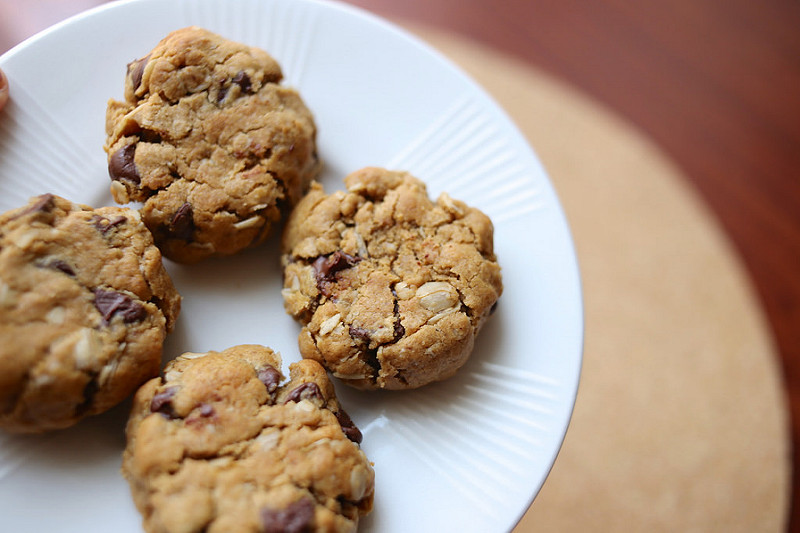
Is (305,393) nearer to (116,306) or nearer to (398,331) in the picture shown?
(398,331)

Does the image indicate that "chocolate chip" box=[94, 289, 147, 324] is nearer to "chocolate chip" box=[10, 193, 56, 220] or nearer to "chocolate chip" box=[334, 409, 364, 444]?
"chocolate chip" box=[10, 193, 56, 220]

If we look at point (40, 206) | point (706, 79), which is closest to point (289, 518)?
point (40, 206)

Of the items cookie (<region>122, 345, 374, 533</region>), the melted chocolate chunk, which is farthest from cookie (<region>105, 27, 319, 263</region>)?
cookie (<region>122, 345, 374, 533</region>)

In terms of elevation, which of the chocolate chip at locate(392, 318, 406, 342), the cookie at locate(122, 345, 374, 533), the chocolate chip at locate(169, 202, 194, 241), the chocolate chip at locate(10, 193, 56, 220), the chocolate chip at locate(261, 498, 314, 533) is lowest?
the chocolate chip at locate(261, 498, 314, 533)

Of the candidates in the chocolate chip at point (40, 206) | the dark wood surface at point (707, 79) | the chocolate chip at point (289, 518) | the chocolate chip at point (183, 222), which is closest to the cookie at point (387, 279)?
the chocolate chip at point (183, 222)

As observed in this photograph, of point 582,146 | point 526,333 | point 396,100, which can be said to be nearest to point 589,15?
point 582,146

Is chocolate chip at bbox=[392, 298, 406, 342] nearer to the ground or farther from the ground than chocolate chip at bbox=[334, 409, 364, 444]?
farther from the ground

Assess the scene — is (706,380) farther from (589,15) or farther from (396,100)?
(589,15)
